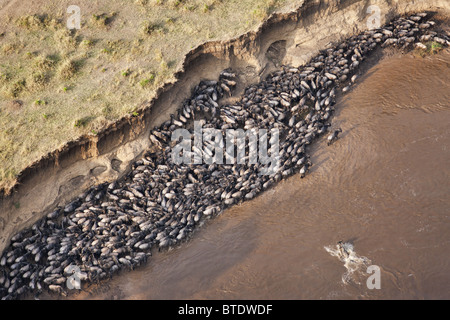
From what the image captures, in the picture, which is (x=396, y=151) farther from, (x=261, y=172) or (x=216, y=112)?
(x=216, y=112)

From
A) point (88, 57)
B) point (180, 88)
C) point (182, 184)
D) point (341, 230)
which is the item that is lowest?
point (341, 230)

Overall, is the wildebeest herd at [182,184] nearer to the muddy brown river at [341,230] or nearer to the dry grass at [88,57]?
the muddy brown river at [341,230]

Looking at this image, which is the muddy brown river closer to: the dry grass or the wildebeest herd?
the wildebeest herd

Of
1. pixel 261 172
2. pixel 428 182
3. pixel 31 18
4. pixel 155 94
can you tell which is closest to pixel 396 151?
pixel 428 182

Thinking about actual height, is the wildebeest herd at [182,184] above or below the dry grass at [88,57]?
below

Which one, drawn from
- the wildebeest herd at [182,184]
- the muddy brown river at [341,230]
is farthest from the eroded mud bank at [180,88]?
the muddy brown river at [341,230]

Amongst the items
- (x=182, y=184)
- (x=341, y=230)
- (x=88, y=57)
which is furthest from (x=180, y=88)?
(x=341, y=230)

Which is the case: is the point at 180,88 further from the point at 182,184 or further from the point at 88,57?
the point at 182,184
